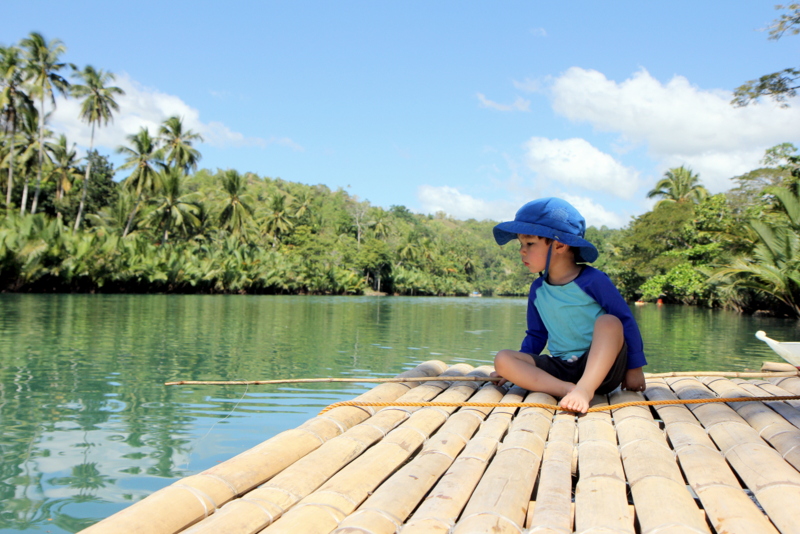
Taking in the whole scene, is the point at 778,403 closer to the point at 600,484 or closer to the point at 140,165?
the point at 600,484

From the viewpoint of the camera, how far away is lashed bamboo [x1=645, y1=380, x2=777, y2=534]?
1274 mm

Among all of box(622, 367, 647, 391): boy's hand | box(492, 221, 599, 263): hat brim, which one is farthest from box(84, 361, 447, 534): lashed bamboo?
box(622, 367, 647, 391): boy's hand

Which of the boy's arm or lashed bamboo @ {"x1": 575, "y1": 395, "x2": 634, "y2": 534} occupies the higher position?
the boy's arm

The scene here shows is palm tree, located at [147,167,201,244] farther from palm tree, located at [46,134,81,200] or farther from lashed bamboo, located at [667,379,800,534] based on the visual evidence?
lashed bamboo, located at [667,379,800,534]

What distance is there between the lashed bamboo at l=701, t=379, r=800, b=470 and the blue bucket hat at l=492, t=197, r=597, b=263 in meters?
0.83

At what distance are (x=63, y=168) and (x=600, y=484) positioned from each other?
119 ft

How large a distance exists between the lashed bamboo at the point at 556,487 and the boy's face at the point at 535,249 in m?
0.70

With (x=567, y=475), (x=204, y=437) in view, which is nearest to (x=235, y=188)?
(x=204, y=437)

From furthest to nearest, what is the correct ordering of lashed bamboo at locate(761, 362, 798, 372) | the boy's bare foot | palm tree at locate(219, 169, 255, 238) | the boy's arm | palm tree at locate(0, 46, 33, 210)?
palm tree at locate(219, 169, 255, 238) < palm tree at locate(0, 46, 33, 210) < lashed bamboo at locate(761, 362, 798, 372) < the boy's arm < the boy's bare foot

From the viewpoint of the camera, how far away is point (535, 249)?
255 cm

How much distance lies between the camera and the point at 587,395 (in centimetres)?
226

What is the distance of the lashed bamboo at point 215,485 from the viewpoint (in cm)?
125

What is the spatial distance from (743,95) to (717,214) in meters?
15.9

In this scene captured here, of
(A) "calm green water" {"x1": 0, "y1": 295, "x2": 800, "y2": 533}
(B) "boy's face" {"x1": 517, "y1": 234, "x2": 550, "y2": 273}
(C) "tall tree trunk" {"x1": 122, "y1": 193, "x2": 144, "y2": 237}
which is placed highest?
(C) "tall tree trunk" {"x1": 122, "y1": 193, "x2": 144, "y2": 237}
